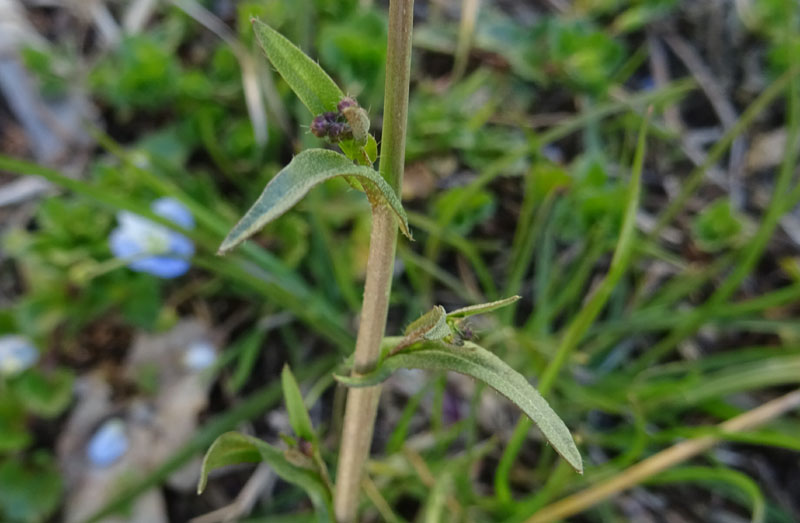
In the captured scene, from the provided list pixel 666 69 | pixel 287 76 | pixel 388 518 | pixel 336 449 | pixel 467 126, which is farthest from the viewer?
pixel 666 69

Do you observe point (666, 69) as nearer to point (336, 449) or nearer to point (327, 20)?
point (327, 20)

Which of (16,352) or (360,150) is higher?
(360,150)

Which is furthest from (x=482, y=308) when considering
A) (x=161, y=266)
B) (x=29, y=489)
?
(x=29, y=489)

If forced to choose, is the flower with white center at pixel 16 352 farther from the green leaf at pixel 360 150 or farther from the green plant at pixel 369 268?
the green leaf at pixel 360 150

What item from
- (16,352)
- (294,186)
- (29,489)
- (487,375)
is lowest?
(29,489)

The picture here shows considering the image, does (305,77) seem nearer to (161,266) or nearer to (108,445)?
(161,266)

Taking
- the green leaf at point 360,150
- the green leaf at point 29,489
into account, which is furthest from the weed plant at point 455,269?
the green leaf at point 360,150

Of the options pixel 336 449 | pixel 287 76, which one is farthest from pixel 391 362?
pixel 336 449
